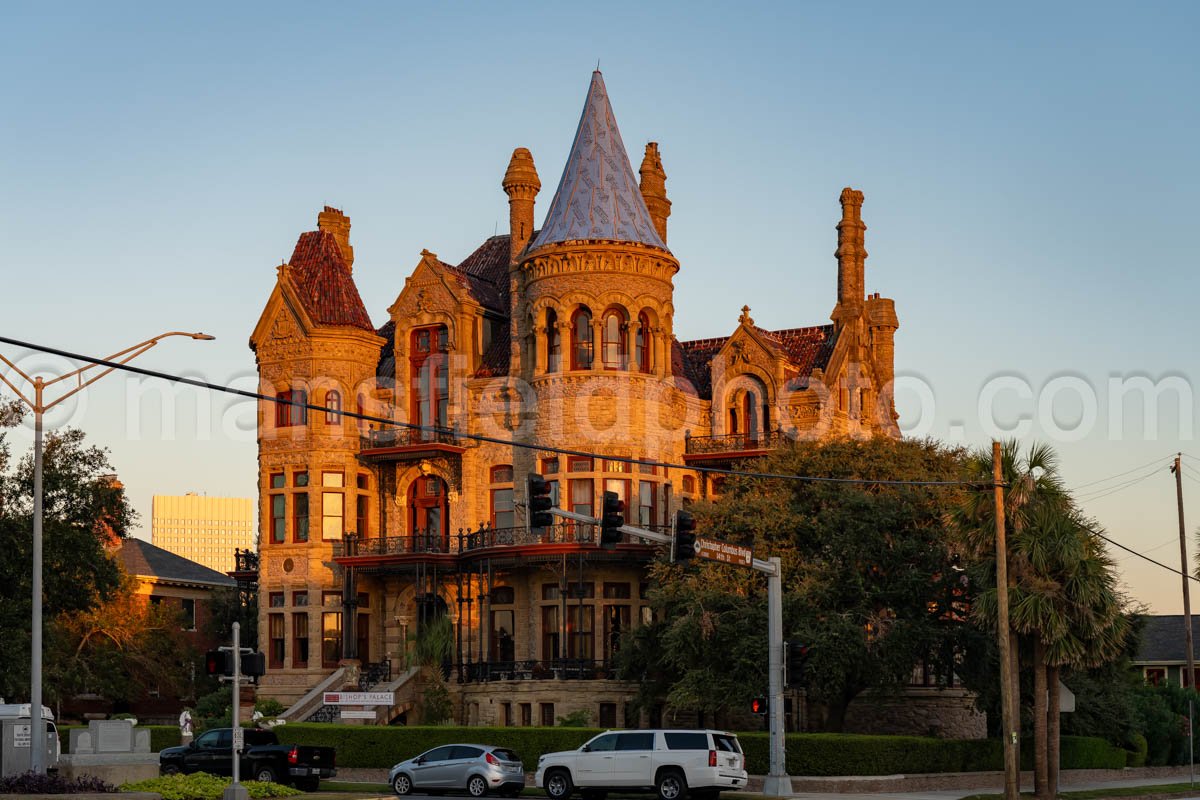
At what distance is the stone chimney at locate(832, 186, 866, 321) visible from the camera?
65812 mm

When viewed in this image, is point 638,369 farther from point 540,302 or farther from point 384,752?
point 384,752

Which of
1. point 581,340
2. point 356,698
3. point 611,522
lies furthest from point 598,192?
point 611,522

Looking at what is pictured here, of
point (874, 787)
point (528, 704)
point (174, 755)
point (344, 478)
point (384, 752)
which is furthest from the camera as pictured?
point (344, 478)

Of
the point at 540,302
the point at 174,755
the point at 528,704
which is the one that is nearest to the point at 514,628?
the point at 528,704

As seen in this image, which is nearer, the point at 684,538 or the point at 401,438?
the point at 684,538

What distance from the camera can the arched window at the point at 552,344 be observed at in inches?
2338

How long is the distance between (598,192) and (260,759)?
25690mm

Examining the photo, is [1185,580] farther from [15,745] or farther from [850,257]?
[15,745]

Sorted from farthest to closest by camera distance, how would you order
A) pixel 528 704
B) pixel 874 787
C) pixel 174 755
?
pixel 528 704 < pixel 174 755 < pixel 874 787

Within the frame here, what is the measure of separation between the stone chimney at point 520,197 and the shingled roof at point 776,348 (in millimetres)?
7518

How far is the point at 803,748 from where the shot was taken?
4312cm

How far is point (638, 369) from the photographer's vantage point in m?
59.1

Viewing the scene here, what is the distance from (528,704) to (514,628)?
12.7 feet

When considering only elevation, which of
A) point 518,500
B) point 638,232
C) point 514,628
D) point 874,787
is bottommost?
point 874,787
